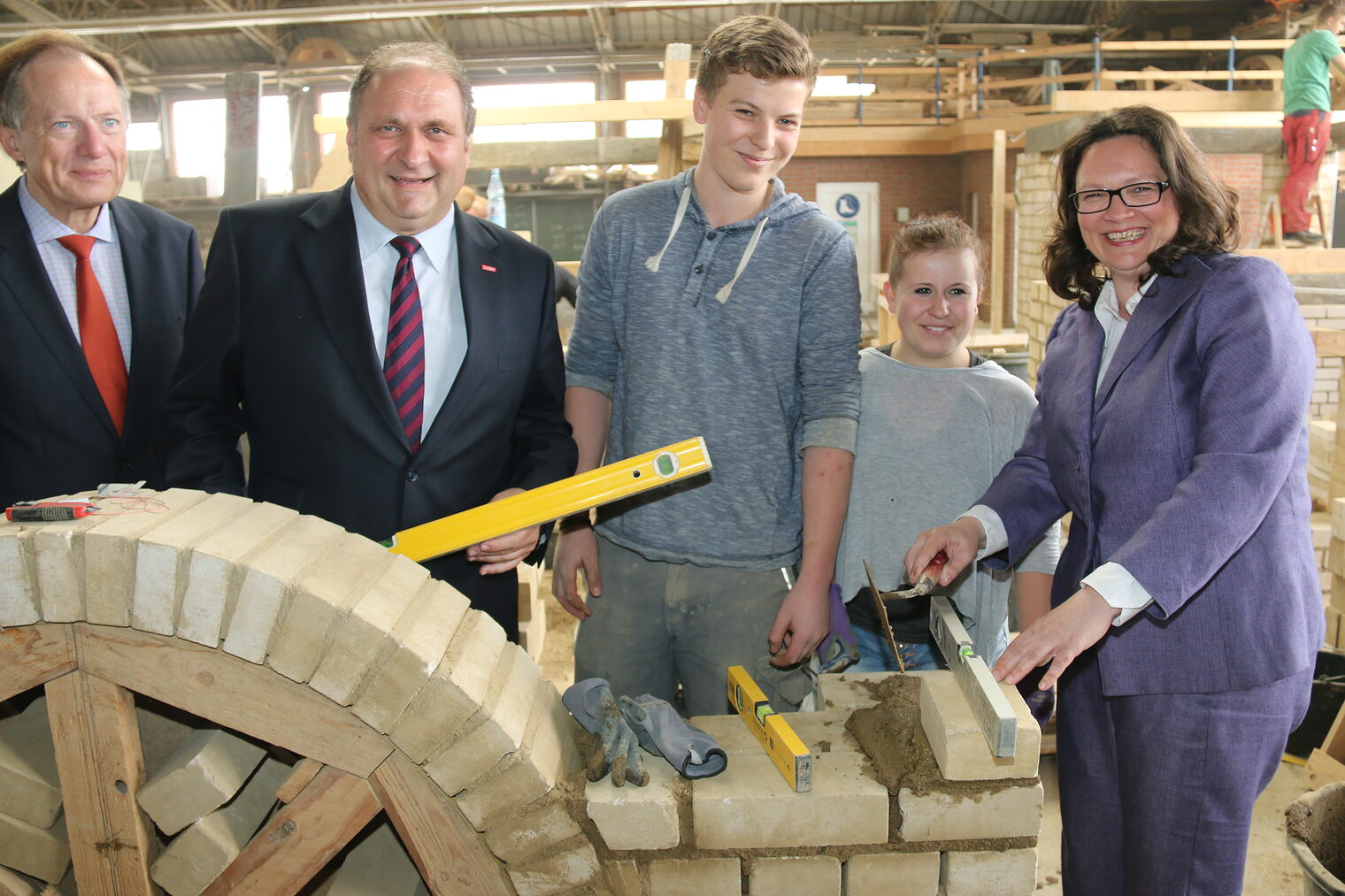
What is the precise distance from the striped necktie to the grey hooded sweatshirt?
0.48 meters

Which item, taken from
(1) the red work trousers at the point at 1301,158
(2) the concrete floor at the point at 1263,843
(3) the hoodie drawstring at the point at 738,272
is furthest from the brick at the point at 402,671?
(1) the red work trousers at the point at 1301,158

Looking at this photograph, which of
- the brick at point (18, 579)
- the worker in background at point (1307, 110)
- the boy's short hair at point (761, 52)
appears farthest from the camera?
the worker in background at point (1307, 110)

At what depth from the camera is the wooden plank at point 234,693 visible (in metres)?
1.52

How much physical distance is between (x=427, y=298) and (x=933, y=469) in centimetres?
127

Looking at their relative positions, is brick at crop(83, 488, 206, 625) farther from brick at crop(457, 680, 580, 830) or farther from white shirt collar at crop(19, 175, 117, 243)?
white shirt collar at crop(19, 175, 117, 243)

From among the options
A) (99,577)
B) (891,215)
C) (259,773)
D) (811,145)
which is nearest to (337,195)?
(99,577)

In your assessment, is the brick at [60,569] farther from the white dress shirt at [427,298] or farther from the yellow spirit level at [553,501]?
the white dress shirt at [427,298]

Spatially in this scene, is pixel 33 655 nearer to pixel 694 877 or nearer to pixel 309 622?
pixel 309 622

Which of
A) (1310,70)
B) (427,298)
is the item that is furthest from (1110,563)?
(1310,70)

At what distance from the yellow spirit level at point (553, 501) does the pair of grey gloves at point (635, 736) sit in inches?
12.8

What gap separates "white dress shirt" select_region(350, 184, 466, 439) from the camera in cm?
212

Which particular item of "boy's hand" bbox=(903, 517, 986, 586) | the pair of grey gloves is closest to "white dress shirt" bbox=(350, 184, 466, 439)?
the pair of grey gloves

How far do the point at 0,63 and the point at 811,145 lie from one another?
14.7 meters

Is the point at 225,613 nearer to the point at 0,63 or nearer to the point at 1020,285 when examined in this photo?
the point at 0,63
